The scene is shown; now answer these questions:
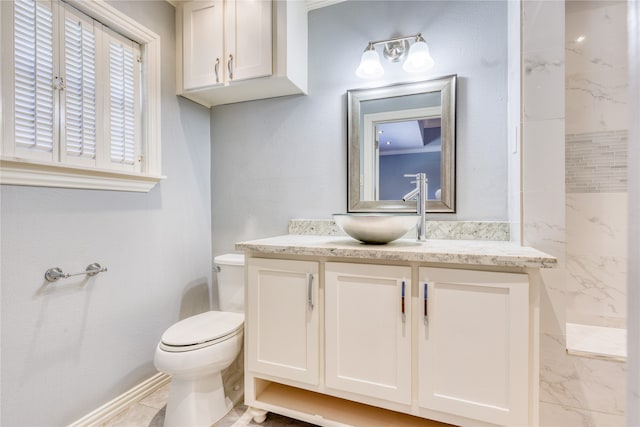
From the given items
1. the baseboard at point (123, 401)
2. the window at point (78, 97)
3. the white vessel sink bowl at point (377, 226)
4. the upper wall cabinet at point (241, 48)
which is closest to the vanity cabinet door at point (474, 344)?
the white vessel sink bowl at point (377, 226)

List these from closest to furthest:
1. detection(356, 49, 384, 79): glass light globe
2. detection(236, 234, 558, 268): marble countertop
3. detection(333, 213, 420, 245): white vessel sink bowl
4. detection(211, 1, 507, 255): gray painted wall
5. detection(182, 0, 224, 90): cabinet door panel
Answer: detection(236, 234, 558, 268): marble countertop
detection(333, 213, 420, 245): white vessel sink bowl
detection(211, 1, 507, 255): gray painted wall
detection(356, 49, 384, 79): glass light globe
detection(182, 0, 224, 90): cabinet door panel

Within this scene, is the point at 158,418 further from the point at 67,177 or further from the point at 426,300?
the point at 426,300

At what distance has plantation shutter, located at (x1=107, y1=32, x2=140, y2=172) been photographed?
1.62 meters

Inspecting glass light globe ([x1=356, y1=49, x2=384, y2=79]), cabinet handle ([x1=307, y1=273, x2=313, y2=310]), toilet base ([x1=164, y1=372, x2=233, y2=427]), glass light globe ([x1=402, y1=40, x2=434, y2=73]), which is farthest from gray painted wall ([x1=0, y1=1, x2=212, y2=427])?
glass light globe ([x1=402, y1=40, x2=434, y2=73])

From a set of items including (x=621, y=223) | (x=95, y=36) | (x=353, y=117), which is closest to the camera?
(x=621, y=223)

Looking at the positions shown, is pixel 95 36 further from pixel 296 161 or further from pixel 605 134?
pixel 605 134

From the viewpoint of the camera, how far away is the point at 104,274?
5.11 feet

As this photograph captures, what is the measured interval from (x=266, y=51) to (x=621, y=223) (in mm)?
2029

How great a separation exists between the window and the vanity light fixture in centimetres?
126

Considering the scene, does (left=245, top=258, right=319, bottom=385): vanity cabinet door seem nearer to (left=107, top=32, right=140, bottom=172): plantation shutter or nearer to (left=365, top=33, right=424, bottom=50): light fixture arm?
(left=107, top=32, right=140, bottom=172): plantation shutter

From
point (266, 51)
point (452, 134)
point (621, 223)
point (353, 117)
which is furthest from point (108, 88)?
point (621, 223)

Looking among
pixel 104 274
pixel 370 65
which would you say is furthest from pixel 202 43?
pixel 104 274

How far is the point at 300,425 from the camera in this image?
1.48 meters

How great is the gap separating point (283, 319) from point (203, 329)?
1.49 ft
